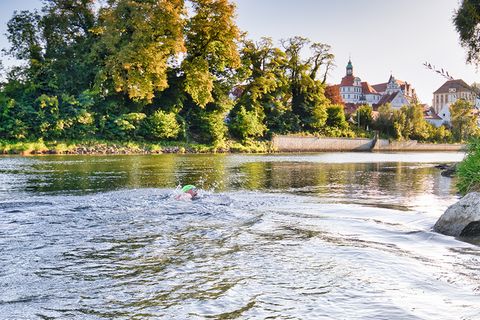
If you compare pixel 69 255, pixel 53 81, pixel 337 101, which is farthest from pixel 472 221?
pixel 337 101

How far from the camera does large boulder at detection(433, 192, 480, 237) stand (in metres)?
7.32

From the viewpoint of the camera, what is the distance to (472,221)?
24.0 ft

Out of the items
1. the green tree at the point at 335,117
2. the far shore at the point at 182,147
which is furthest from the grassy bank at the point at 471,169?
the green tree at the point at 335,117

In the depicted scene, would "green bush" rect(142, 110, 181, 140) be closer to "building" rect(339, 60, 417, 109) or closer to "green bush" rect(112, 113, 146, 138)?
"green bush" rect(112, 113, 146, 138)

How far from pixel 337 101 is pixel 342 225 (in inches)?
3255

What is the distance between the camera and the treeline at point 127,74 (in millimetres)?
38406

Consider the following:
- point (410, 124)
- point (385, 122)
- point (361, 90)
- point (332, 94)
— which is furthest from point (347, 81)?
point (385, 122)

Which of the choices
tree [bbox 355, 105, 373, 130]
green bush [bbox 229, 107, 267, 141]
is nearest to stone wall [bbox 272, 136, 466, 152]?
green bush [bbox 229, 107, 267, 141]

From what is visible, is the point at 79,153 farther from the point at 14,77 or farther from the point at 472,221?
the point at 472,221

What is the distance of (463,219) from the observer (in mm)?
7457

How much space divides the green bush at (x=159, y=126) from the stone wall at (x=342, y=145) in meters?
15.2

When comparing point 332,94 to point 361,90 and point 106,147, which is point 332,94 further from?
point 361,90

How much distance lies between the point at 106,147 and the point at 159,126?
5778 mm

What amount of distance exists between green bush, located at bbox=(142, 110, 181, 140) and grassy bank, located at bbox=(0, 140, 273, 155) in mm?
875
